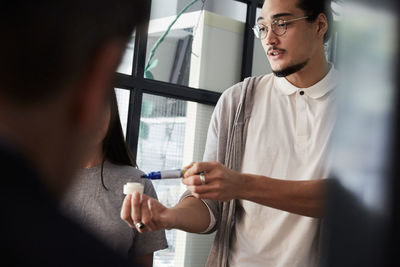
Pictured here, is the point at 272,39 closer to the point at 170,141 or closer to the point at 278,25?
the point at 278,25

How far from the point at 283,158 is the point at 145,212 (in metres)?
0.50

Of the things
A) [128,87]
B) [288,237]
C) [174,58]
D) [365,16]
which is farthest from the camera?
[174,58]

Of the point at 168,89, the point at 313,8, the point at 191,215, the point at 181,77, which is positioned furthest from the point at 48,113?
the point at 181,77

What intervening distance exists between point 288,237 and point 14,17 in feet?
4.91

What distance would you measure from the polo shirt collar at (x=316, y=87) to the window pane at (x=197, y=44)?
4.12ft

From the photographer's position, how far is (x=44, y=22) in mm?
345

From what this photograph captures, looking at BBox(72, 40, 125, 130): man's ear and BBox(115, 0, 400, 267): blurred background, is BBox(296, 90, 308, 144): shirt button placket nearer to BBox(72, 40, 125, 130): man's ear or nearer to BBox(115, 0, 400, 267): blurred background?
BBox(115, 0, 400, 267): blurred background

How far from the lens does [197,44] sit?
327 centimetres

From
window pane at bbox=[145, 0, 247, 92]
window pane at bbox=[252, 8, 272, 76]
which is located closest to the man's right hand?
window pane at bbox=[145, 0, 247, 92]

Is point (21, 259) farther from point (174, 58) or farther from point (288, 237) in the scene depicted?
point (174, 58)

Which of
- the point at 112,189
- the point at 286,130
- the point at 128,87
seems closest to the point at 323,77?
the point at 286,130

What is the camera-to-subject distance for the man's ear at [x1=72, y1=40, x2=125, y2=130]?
372mm

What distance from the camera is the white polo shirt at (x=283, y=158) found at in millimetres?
1720

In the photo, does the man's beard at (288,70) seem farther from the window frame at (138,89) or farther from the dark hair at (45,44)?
the dark hair at (45,44)
